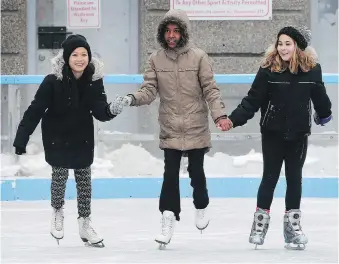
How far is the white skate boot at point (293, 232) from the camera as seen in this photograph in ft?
24.4

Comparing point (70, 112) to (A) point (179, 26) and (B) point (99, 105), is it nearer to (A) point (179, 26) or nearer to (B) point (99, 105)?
(B) point (99, 105)

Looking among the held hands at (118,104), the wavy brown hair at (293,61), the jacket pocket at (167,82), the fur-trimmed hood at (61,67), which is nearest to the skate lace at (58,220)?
the held hands at (118,104)

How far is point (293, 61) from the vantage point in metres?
7.41

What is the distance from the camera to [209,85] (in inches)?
299

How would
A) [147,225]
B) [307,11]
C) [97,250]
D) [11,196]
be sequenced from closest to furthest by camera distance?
[97,250], [147,225], [11,196], [307,11]

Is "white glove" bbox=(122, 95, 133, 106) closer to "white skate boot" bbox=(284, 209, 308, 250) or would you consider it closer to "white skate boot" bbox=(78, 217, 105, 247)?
"white skate boot" bbox=(78, 217, 105, 247)

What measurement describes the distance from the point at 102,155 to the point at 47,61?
244 cm

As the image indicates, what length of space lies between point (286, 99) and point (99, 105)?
108 cm

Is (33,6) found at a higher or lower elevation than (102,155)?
higher

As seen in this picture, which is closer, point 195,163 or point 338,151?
point 195,163

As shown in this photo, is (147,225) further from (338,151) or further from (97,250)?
(338,151)

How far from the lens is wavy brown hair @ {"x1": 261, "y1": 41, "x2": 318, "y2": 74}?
7.42 m

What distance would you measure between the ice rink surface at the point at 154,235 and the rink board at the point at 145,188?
0.16 metres

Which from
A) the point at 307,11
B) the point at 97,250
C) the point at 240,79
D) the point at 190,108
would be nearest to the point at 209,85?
the point at 190,108
